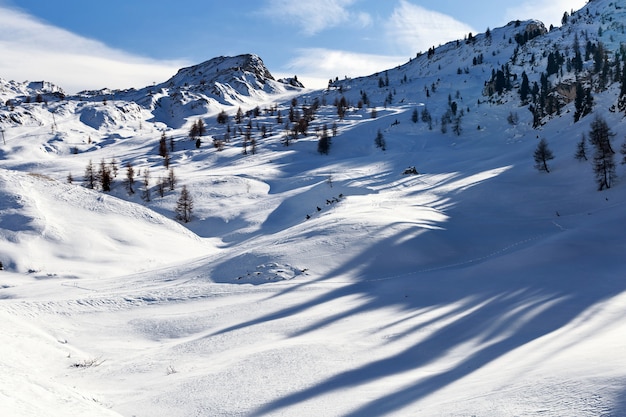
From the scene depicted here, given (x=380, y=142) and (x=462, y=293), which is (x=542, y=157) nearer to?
(x=462, y=293)

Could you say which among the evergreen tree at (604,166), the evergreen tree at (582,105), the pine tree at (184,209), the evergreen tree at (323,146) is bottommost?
the pine tree at (184,209)

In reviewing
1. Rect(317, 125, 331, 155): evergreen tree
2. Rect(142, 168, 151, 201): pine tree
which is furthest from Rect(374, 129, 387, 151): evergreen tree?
Rect(142, 168, 151, 201): pine tree

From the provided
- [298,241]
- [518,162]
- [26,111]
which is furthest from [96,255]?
[26,111]

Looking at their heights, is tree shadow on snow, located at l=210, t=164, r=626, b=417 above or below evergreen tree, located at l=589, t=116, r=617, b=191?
below

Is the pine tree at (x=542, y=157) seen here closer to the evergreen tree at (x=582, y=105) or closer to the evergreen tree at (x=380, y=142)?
the evergreen tree at (x=582, y=105)

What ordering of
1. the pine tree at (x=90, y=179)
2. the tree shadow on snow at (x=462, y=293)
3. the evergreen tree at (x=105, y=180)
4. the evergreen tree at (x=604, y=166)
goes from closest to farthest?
the tree shadow on snow at (x=462, y=293) → the evergreen tree at (x=604, y=166) → the pine tree at (x=90, y=179) → the evergreen tree at (x=105, y=180)

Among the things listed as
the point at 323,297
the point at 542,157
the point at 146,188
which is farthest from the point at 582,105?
the point at 323,297

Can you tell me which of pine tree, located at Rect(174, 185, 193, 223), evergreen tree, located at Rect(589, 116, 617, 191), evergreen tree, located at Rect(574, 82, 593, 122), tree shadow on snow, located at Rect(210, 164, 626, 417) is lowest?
pine tree, located at Rect(174, 185, 193, 223)

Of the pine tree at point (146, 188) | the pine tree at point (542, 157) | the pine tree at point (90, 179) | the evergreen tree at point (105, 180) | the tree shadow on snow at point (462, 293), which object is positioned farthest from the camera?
the evergreen tree at point (105, 180)

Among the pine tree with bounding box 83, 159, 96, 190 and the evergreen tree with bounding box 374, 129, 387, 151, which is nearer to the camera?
the pine tree with bounding box 83, 159, 96, 190

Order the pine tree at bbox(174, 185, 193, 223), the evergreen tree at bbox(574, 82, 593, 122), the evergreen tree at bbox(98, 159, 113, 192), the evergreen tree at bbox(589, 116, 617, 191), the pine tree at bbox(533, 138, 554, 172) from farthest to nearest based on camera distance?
1. the evergreen tree at bbox(574, 82, 593, 122)
2. the evergreen tree at bbox(98, 159, 113, 192)
3. the pine tree at bbox(174, 185, 193, 223)
4. the pine tree at bbox(533, 138, 554, 172)
5. the evergreen tree at bbox(589, 116, 617, 191)

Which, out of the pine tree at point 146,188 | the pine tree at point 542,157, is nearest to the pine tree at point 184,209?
the pine tree at point 146,188

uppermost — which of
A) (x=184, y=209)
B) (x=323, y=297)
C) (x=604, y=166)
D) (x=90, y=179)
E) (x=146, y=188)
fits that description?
(x=604, y=166)

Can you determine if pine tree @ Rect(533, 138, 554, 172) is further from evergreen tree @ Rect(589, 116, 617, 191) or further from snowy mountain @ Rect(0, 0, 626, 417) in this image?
evergreen tree @ Rect(589, 116, 617, 191)
